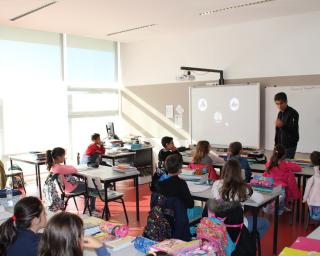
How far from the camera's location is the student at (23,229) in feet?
6.84

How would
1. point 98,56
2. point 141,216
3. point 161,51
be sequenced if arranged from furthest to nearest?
point 98,56
point 161,51
point 141,216

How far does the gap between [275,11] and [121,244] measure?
187 inches

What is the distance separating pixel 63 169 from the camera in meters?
4.84

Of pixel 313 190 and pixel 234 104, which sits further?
pixel 234 104

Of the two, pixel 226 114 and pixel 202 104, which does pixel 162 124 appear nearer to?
pixel 202 104

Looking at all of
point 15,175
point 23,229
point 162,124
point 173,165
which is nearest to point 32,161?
point 15,175

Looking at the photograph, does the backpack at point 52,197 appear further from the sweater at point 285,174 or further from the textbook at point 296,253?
the textbook at point 296,253

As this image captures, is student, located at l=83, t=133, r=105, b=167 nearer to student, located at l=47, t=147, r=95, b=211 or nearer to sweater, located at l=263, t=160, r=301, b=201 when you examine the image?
student, located at l=47, t=147, r=95, b=211

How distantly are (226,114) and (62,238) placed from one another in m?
5.69

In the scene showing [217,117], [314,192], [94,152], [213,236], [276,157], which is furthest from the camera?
[217,117]

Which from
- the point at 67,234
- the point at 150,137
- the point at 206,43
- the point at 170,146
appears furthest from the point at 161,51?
the point at 67,234

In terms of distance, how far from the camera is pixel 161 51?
822 centimetres

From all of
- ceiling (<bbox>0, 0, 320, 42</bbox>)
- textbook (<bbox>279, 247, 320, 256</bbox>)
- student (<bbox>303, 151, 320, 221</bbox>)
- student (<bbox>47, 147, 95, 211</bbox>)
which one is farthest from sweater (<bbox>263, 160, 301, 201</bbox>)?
textbook (<bbox>279, 247, 320, 256</bbox>)

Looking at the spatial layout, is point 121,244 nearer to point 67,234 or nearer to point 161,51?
point 67,234
